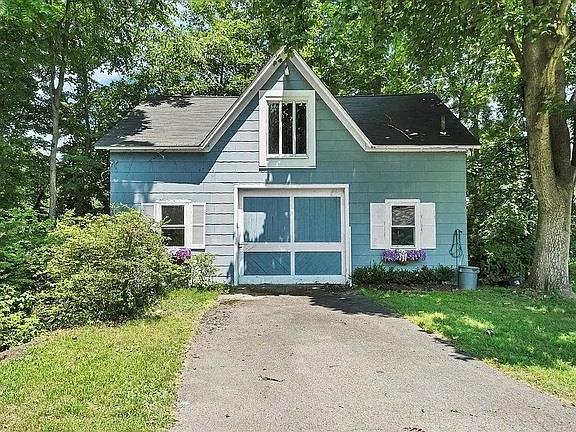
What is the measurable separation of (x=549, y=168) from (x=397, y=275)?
4190 millimetres

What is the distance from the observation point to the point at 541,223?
435 inches

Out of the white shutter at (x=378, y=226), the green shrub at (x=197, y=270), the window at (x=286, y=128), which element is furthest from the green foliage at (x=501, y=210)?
the green shrub at (x=197, y=270)

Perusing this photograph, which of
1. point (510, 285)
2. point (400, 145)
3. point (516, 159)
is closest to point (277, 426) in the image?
point (400, 145)

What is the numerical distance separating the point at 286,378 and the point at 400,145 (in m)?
8.37

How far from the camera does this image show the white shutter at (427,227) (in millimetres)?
12102

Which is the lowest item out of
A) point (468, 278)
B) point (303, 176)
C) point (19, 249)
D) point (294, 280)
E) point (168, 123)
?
A: point (294, 280)

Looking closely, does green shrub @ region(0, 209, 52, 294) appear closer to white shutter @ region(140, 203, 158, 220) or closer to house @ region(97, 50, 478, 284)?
white shutter @ region(140, 203, 158, 220)

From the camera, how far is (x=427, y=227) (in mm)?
12125

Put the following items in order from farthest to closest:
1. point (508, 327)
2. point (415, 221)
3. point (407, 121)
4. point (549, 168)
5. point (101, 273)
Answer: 1. point (407, 121)
2. point (415, 221)
3. point (549, 168)
4. point (101, 273)
5. point (508, 327)

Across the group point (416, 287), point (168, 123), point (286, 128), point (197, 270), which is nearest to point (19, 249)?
point (197, 270)

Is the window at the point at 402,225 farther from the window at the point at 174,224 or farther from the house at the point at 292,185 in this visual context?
the window at the point at 174,224

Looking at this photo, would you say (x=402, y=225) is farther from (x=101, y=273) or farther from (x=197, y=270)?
(x=101, y=273)

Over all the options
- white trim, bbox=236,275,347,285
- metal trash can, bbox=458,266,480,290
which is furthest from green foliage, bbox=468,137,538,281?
white trim, bbox=236,275,347,285

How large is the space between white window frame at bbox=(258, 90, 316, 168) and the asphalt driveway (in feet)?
17.4
